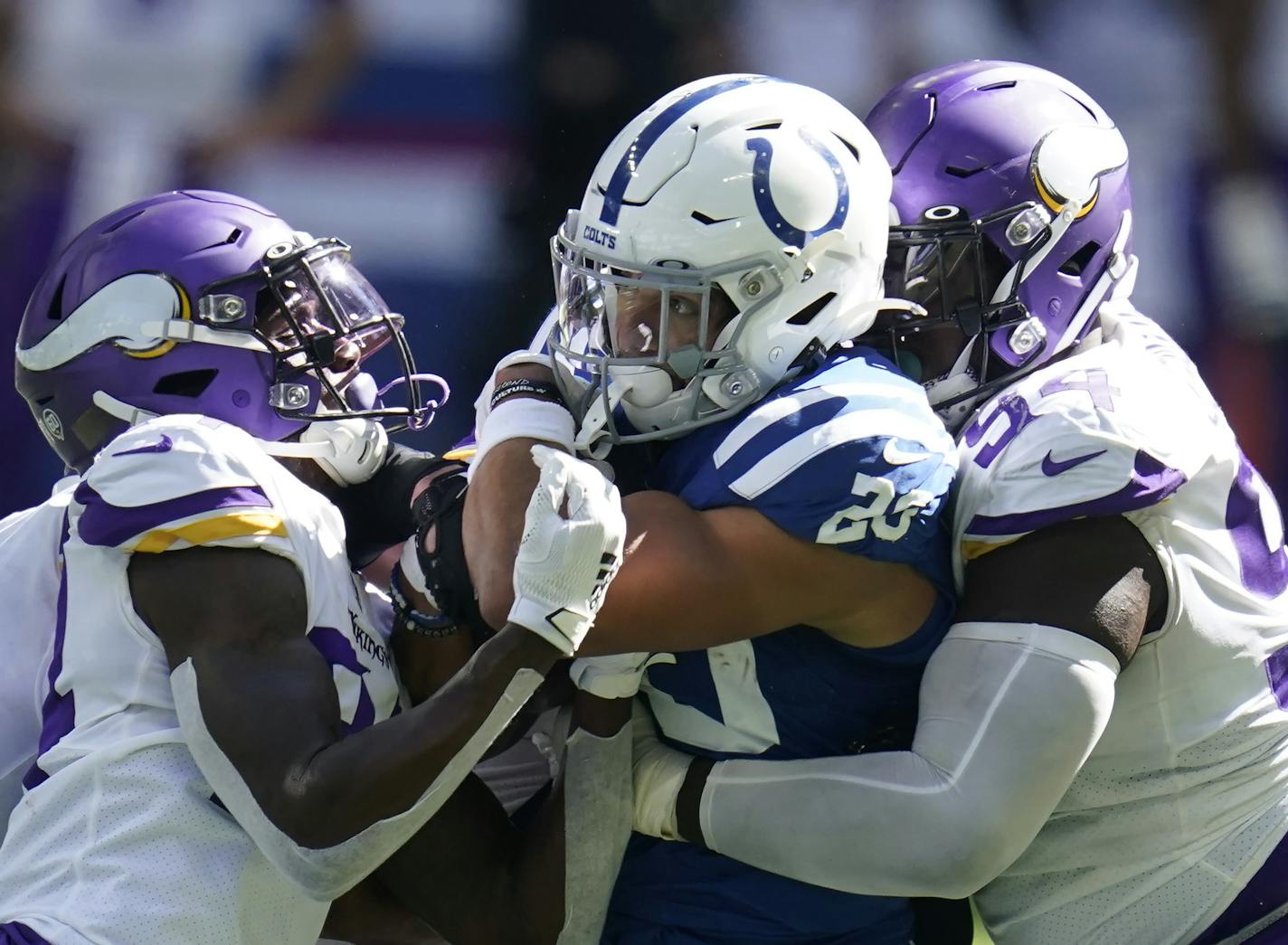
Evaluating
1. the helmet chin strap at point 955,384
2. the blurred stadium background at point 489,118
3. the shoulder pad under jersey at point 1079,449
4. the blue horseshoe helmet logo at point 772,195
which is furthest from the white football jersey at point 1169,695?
the blurred stadium background at point 489,118

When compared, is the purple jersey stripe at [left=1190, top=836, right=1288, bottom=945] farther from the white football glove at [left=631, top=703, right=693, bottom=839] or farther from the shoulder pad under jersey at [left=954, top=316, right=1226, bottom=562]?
the white football glove at [left=631, top=703, right=693, bottom=839]

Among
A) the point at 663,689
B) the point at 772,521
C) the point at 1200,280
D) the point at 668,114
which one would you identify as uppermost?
Result: the point at 668,114

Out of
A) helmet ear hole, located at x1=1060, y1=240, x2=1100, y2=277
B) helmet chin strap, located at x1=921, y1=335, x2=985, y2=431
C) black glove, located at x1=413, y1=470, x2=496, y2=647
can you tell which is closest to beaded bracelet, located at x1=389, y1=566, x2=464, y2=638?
black glove, located at x1=413, y1=470, x2=496, y2=647

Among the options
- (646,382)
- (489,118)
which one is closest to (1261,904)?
(646,382)

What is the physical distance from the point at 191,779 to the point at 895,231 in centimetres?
132

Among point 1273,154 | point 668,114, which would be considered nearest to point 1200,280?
point 1273,154

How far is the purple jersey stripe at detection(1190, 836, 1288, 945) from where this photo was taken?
90.1 inches

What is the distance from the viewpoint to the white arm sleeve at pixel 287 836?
200 cm

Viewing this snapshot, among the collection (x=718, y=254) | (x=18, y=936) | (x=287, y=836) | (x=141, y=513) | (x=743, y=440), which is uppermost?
(x=718, y=254)

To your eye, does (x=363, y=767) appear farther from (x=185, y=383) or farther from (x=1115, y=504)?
(x=1115, y=504)

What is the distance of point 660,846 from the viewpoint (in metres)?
2.26

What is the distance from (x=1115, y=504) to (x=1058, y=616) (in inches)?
6.5

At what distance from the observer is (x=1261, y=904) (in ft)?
7.55

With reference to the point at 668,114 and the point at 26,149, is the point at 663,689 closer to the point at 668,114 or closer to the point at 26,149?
the point at 668,114
